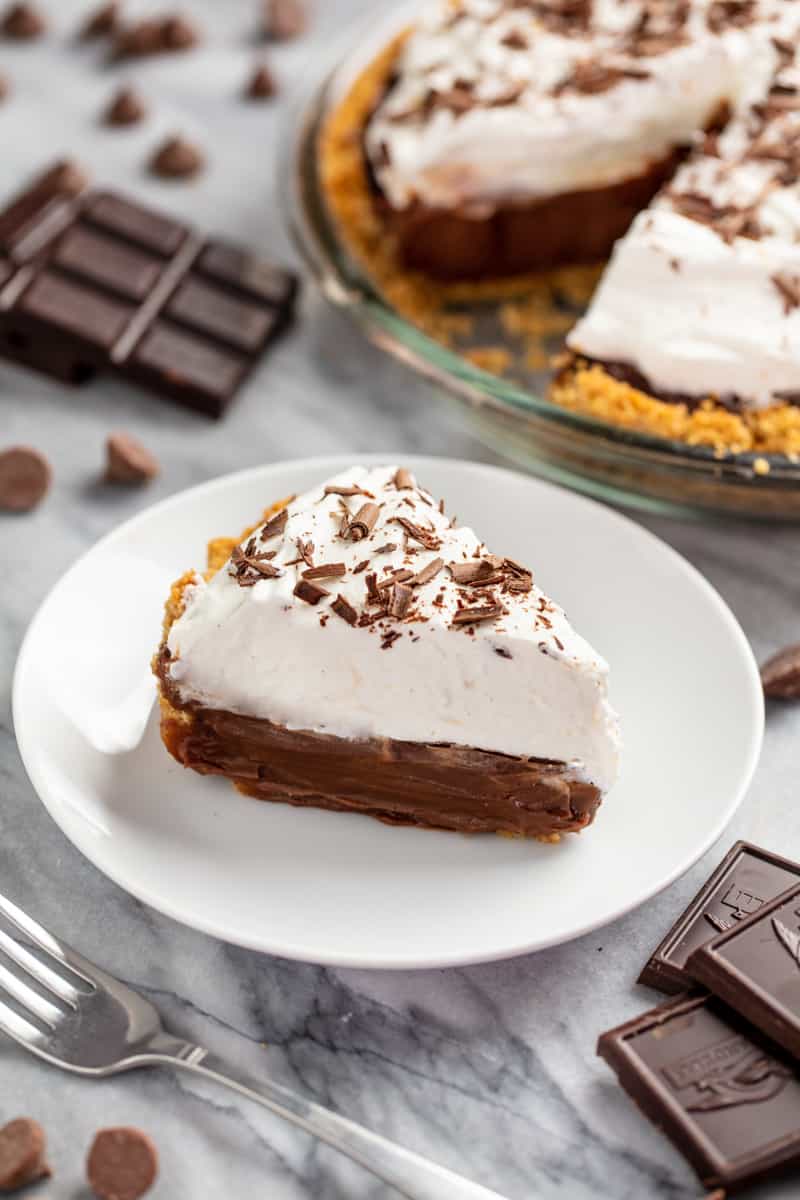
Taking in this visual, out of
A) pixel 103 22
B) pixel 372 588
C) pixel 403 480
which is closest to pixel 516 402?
pixel 403 480

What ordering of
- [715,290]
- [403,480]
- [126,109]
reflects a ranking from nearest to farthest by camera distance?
[403,480]
[715,290]
[126,109]

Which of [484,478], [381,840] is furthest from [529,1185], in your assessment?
[484,478]

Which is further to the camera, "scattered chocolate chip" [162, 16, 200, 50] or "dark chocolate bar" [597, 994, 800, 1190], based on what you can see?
"scattered chocolate chip" [162, 16, 200, 50]

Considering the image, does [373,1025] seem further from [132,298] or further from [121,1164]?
[132,298]

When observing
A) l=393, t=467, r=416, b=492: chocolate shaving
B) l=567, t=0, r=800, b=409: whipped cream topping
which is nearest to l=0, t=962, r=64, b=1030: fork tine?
l=393, t=467, r=416, b=492: chocolate shaving

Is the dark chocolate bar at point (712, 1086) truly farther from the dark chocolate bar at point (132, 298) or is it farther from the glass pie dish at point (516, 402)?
the dark chocolate bar at point (132, 298)

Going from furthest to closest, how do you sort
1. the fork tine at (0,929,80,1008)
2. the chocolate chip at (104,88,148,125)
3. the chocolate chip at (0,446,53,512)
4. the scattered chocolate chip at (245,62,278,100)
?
1. the scattered chocolate chip at (245,62,278,100)
2. the chocolate chip at (104,88,148,125)
3. the chocolate chip at (0,446,53,512)
4. the fork tine at (0,929,80,1008)

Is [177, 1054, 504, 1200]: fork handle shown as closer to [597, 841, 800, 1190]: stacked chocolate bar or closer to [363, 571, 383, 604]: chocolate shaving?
[597, 841, 800, 1190]: stacked chocolate bar
